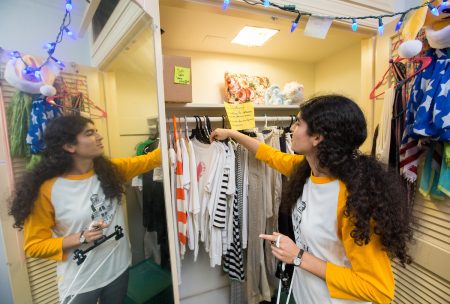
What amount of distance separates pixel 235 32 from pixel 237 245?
1.22 m

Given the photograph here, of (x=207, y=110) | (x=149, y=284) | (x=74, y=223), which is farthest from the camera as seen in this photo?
(x=207, y=110)

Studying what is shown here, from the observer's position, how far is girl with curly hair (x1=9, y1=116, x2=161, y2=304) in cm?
55

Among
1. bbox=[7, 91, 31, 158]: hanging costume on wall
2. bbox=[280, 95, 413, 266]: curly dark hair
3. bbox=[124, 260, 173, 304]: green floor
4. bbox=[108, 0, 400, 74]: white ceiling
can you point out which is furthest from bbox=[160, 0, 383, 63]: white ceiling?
bbox=[124, 260, 173, 304]: green floor

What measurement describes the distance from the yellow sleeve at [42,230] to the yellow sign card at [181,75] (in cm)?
70

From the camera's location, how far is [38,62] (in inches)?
20.9

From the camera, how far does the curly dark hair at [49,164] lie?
527 millimetres

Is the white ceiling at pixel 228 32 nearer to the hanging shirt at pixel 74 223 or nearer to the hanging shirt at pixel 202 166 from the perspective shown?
the hanging shirt at pixel 74 223

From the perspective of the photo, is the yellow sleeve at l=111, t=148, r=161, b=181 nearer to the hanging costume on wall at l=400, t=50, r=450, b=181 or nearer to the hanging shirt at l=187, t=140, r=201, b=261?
the hanging shirt at l=187, t=140, r=201, b=261

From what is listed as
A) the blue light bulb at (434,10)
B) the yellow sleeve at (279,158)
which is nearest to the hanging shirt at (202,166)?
the yellow sleeve at (279,158)

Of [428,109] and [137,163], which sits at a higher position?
[428,109]

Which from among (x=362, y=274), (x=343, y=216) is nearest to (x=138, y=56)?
(x=343, y=216)

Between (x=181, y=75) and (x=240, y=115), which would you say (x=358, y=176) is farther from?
(x=181, y=75)

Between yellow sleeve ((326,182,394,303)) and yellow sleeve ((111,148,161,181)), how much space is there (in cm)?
65

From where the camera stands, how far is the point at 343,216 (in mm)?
658
